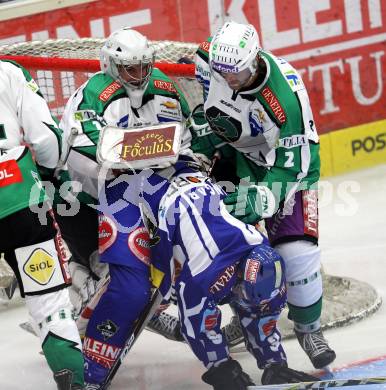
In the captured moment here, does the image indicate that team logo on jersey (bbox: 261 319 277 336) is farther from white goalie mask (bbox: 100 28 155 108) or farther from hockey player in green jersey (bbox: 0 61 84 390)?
white goalie mask (bbox: 100 28 155 108)

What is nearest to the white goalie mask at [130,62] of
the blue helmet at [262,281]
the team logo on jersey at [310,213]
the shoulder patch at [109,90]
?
the shoulder patch at [109,90]

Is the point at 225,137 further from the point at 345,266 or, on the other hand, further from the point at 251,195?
the point at 345,266

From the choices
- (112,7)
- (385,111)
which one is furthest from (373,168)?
(112,7)

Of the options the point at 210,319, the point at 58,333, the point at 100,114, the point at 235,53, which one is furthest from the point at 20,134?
the point at 210,319

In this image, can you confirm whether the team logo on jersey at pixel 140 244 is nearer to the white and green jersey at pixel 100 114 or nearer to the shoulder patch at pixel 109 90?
the white and green jersey at pixel 100 114

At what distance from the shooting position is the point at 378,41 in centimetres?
796

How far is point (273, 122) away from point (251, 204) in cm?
31

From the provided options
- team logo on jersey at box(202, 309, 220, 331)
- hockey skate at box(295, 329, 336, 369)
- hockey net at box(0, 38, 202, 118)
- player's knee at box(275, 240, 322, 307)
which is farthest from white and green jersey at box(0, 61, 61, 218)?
hockey net at box(0, 38, 202, 118)

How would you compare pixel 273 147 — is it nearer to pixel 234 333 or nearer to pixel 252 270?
pixel 252 270

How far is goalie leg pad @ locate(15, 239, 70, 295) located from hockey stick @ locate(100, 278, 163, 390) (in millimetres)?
325

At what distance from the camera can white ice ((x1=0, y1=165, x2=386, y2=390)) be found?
4629 mm

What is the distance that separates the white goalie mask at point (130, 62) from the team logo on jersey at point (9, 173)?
67 cm

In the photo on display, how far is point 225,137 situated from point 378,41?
3.75 metres

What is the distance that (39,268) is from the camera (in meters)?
4.05
